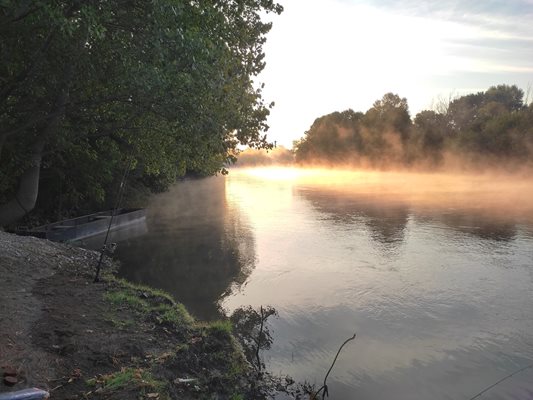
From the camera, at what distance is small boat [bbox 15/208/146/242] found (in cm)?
2428

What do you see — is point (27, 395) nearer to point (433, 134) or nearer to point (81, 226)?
point (81, 226)

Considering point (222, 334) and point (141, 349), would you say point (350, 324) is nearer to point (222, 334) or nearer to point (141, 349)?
point (222, 334)

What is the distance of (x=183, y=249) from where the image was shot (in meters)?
27.5

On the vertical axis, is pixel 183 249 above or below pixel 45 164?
below

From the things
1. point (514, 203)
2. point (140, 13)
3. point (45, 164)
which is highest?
point (140, 13)

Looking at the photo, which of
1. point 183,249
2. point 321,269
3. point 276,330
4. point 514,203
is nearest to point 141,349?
point 276,330

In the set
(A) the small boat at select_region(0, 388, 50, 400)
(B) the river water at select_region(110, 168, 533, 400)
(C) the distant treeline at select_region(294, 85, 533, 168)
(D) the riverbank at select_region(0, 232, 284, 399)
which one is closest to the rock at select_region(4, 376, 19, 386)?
(D) the riverbank at select_region(0, 232, 284, 399)

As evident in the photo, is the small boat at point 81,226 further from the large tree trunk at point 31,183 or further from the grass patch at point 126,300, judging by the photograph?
the grass patch at point 126,300

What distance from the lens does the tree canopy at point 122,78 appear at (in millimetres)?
10750

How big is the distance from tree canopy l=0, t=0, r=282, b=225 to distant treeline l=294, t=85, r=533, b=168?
7649cm

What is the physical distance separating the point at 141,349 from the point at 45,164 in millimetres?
19497

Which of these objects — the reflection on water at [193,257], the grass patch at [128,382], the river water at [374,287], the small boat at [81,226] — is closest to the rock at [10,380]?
the grass patch at [128,382]

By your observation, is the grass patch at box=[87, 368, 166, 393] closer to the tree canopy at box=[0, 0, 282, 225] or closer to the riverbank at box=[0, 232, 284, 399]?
the riverbank at box=[0, 232, 284, 399]

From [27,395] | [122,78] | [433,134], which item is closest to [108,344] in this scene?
[27,395]
